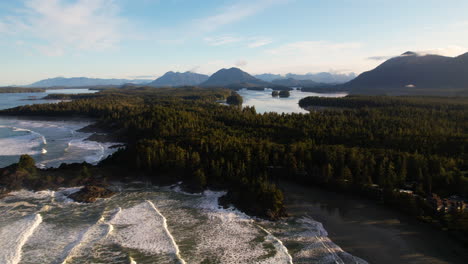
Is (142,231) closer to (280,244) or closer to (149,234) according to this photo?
(149,234)

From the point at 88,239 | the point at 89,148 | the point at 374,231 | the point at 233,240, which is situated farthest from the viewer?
the point at 89,148

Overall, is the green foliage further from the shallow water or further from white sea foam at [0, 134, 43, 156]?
white sea foam at [0, 134, 43, 156]

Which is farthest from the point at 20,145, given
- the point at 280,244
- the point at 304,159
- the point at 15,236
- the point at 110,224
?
the point at 280,244

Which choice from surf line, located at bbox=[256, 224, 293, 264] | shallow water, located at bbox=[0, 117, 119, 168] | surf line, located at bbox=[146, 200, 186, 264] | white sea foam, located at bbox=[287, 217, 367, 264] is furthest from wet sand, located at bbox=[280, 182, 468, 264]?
shallow water, located at bbox=[0, 117, 119, 168]

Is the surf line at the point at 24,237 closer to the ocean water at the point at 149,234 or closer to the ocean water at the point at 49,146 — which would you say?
the ocean water at the point at 149,234

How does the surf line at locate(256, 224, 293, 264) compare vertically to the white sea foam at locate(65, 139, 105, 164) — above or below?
below

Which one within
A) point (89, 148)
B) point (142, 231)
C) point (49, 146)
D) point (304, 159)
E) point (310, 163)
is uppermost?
point (304, 159)

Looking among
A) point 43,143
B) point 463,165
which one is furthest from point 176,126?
point 463,165
